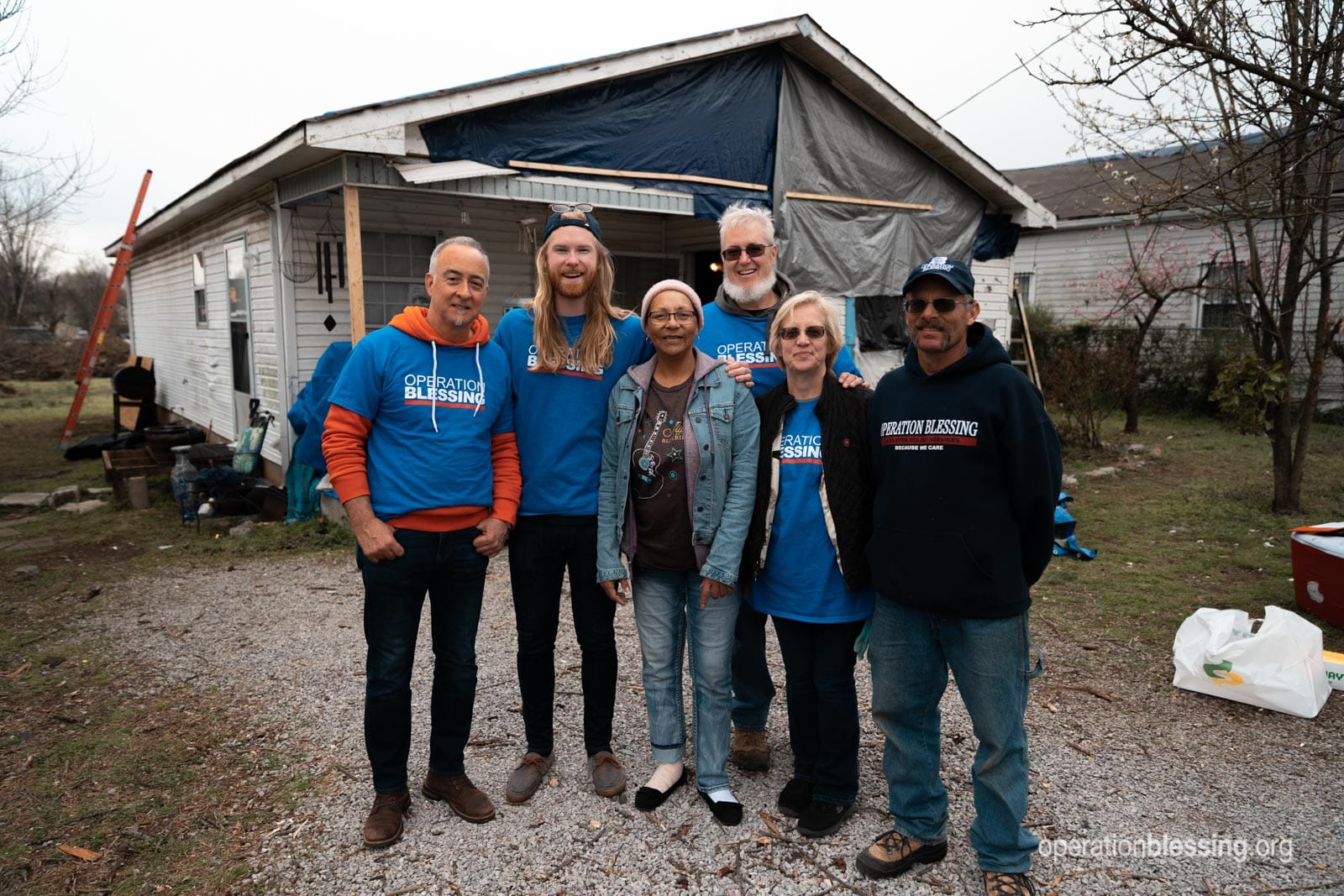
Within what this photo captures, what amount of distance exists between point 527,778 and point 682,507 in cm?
126

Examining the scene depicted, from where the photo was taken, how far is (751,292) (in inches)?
127

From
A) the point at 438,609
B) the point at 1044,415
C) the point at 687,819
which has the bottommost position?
the point at 687,819

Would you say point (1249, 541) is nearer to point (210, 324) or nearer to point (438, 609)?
point (438, 609)

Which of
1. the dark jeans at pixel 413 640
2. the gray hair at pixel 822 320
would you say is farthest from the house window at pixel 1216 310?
the dark jeans at pixel 413 640

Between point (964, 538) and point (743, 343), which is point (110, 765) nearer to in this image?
point (743, 343)

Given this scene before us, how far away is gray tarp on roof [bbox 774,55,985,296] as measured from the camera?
942cm

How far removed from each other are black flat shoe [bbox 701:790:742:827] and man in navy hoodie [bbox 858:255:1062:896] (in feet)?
1.62

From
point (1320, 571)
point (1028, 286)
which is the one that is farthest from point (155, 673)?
point (1028, 286)

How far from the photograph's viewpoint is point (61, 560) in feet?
22.0

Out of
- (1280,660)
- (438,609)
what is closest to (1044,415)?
(438,609)

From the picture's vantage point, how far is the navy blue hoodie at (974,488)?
7.84ft

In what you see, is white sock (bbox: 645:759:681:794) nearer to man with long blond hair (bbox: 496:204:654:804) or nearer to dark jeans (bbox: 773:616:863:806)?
man with long blond hair (bbox: 496:204:654:804)

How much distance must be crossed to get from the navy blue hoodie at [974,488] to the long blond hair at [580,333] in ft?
3.64

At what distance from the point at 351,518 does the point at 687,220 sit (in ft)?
28.8
